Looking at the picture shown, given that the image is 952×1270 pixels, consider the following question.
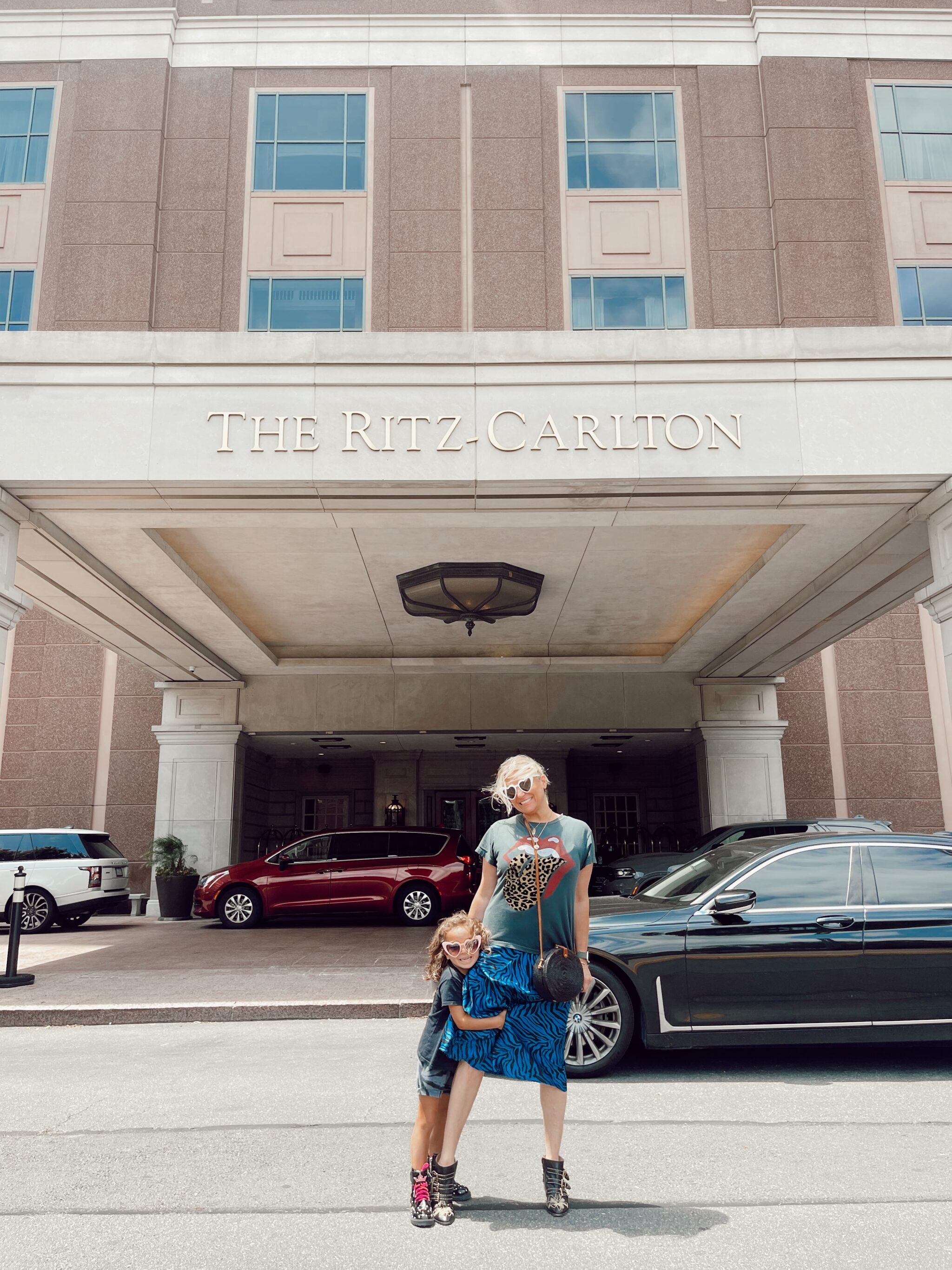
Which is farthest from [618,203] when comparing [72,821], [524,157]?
[72,821]

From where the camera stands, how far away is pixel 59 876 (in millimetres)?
15602

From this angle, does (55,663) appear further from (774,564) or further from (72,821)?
(774,564)

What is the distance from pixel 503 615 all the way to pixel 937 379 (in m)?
6.99

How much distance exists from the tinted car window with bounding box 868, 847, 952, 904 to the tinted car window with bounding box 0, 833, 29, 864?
1395 centimetres

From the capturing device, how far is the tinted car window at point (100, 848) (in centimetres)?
1619

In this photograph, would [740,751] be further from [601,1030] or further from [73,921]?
[601,1030]

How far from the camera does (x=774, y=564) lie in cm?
1226

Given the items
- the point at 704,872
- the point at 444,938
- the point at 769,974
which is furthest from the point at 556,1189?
the point at 704,872

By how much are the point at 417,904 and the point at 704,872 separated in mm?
10101

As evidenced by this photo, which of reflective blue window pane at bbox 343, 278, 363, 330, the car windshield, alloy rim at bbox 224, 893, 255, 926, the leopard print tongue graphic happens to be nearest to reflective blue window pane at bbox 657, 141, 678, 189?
reflective blue window pane at bbox 343, 278, 363, 330

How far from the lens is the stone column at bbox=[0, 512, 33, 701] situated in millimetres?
9375

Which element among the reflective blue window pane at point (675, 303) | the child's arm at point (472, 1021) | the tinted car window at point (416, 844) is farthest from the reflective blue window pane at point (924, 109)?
the child's arm at point (472, 1021)

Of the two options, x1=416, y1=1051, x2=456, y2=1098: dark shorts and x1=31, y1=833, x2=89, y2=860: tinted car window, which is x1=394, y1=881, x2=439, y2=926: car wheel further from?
x1=416, y1=1051, x2=456, y2=1098: dark shorts

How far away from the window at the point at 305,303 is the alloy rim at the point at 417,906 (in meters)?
9.06
